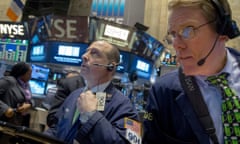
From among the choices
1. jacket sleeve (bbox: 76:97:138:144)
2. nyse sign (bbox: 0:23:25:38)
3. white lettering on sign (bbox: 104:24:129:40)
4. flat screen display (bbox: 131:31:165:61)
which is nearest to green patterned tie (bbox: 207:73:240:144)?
jacket sleeve (bbox: 76:97:138:144)

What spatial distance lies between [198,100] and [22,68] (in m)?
3.75

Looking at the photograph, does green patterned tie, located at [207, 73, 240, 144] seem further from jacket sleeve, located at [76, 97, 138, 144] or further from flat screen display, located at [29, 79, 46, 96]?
flat screen display, located at [29, 79, 46, 96]

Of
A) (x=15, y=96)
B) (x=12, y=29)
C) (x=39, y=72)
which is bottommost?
(x=15, y=96)

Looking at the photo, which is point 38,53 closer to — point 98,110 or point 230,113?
point 98,110

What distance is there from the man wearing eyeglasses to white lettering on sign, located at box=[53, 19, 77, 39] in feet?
30.6

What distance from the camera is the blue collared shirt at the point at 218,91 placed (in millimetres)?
1229

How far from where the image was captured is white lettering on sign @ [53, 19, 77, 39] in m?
10.5

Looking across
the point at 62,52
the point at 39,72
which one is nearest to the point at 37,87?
the point at 39,72

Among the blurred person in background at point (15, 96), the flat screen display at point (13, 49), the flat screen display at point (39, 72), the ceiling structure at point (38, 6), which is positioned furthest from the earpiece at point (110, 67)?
the ceiling structure at point (38, 6)

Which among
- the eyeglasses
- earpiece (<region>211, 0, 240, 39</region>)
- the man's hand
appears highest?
earpiece (<region>211, 0, 240, 39</region>)

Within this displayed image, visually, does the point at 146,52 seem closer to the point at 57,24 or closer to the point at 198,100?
the point at 57,24

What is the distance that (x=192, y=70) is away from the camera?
4.20ft

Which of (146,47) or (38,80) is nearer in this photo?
(38,80)

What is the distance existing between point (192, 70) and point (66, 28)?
9.70 metres
